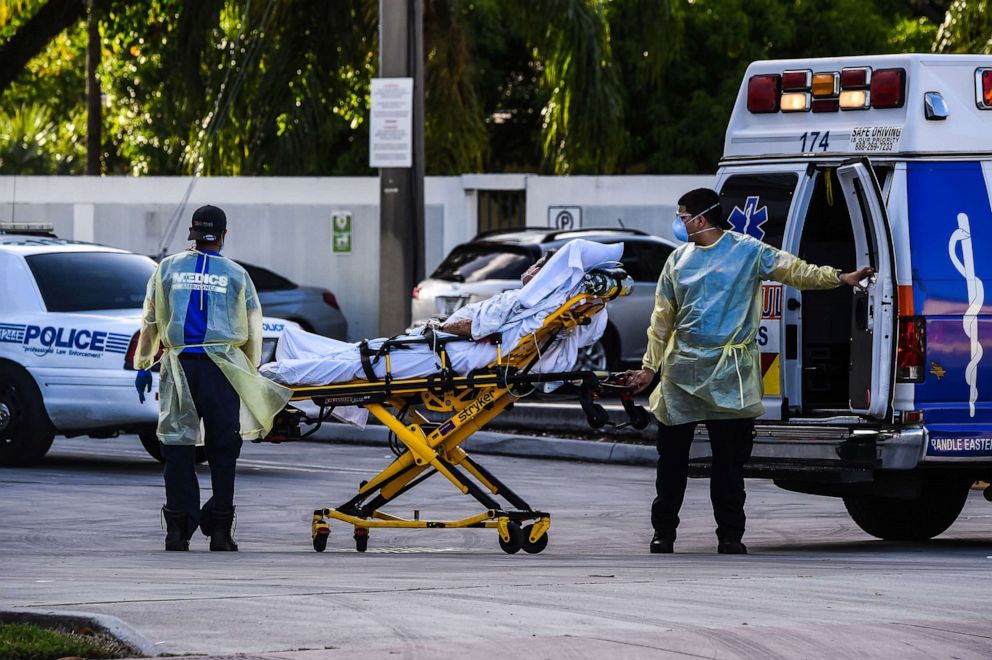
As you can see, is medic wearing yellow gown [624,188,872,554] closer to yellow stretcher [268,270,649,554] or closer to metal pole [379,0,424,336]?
yellow stretcher [268,270,649,554]

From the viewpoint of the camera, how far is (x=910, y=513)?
10.2 meters

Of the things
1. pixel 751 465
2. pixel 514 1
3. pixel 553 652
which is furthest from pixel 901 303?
pixel 514 1

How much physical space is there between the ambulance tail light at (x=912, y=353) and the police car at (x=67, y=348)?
5039 millimetres

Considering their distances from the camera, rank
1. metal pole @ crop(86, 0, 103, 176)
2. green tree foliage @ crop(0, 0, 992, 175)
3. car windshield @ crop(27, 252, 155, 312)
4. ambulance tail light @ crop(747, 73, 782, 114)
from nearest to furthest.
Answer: ambulance tail light @ crop(747, 73, 782, 114) < car windshield @ crop(27, 252, 155, 312) < green tree foliage @ crop(0, 0, 992, 175) < metal pole @ crop(86, 0, 103, 176)

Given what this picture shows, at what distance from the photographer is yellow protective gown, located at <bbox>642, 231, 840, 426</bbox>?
8.90 metres

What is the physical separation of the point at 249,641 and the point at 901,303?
4220 millimetres

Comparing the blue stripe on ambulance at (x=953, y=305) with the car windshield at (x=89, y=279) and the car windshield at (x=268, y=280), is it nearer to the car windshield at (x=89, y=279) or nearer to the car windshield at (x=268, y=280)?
the car windshield at (x=89, y=279)

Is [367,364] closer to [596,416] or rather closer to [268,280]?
[596,416]

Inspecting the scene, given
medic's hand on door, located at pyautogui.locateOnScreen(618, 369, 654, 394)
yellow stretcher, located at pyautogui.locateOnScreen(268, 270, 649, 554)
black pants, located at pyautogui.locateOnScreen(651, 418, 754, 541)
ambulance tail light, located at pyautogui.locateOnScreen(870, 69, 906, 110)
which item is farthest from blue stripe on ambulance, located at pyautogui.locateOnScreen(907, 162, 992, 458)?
yellow stretcher, located at pyautogui.locateOnScreen(268, 270, 649, 554)

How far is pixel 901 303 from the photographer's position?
354 inches

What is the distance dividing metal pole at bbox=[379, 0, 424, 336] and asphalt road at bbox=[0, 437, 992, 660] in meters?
6.61

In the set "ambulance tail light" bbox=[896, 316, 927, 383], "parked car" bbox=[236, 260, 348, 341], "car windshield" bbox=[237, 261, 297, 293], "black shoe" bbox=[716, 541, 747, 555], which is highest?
"ambulance tail light" bbox=[896, 316, 927, 383]

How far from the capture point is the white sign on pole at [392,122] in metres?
18.4

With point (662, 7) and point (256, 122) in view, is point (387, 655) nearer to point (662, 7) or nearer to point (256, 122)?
point (662, 7)
